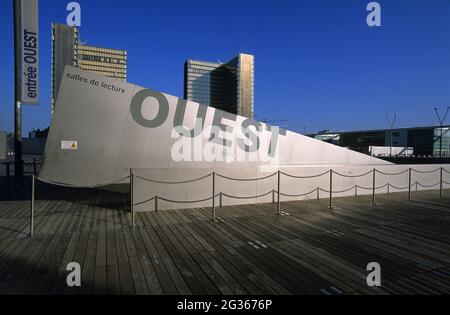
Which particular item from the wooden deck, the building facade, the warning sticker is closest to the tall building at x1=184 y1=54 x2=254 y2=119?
the building facade

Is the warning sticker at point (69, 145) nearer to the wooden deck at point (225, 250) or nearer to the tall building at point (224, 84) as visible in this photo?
the wooden deck at point (225, 250)

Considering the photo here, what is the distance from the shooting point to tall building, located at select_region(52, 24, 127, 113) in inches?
726

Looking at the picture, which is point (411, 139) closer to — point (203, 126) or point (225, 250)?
point (203, 126)

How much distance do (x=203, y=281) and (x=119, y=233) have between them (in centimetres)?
286

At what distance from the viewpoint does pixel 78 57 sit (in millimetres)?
21656

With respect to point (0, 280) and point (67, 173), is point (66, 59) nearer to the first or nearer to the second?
point (67, 173)

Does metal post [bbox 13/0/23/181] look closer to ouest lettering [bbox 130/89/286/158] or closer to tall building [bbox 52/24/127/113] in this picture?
tall building [bbox 52/24/127/113]

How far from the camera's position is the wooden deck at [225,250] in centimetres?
382

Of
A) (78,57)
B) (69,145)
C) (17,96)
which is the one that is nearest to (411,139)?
(78,57)

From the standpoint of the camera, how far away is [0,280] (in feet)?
12.5

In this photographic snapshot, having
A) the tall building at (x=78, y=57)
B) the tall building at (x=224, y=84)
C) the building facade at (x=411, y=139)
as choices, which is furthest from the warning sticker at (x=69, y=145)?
the building facade at (x=411, y=139)

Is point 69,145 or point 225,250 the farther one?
point 69,145

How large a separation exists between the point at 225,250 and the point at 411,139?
9779 cm
